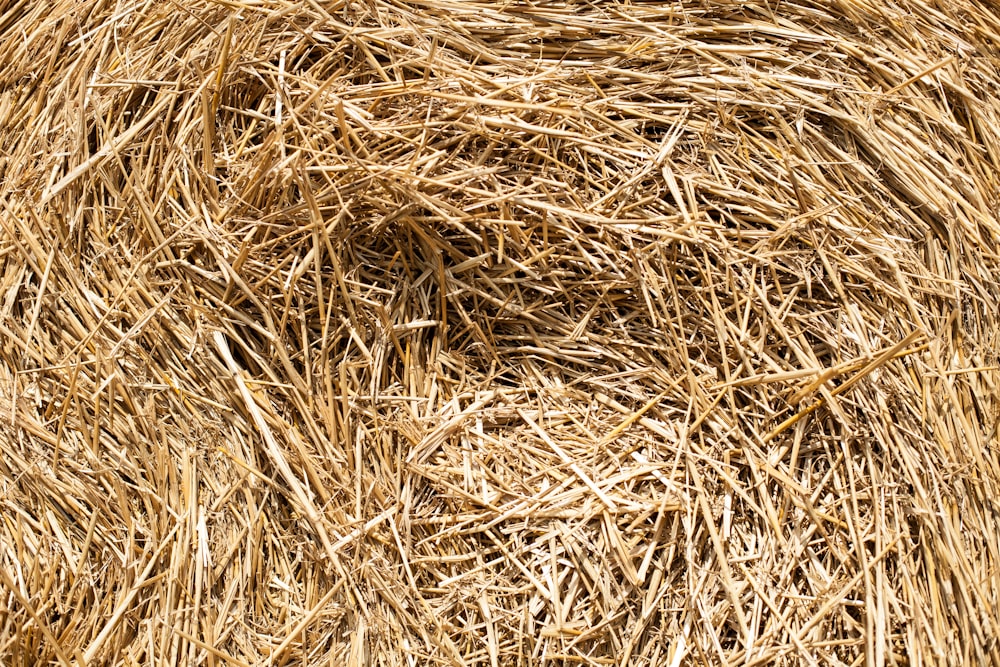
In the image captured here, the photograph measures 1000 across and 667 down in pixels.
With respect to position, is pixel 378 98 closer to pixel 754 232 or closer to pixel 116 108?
pixel 116 108

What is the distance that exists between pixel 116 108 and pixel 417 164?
580 millimetres

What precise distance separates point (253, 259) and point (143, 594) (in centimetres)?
59

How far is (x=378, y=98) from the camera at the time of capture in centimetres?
143

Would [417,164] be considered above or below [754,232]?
above

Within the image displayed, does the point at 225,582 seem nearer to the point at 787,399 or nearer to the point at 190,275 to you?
the point at 190,275

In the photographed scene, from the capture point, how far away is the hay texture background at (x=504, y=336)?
53.5 inches

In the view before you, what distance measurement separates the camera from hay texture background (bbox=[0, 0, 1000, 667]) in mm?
1359

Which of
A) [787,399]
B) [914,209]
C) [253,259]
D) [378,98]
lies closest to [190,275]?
[253,259]

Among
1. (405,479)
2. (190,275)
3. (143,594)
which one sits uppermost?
(190,275)

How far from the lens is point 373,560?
137cm

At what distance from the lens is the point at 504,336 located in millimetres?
1505

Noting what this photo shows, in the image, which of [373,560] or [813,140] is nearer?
[373,560]

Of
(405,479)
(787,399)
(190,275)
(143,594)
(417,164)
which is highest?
(417,164)

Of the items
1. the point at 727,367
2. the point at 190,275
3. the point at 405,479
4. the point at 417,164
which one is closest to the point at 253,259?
the point at 190,275
